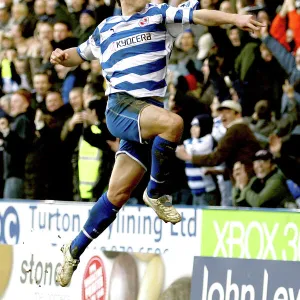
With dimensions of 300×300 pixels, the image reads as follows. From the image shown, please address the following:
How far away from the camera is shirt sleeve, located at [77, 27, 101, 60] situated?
8.29m

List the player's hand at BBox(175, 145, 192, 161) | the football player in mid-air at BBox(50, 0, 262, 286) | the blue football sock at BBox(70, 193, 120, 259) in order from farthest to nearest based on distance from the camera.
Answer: the player's hand at BBox(175, 145, 192, 161), the blue football sock at BBox(70, 193, 120, 259), the football player in mid-air at BBox(50, 0, 262, 286)

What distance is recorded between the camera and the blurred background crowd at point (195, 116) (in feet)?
36.4

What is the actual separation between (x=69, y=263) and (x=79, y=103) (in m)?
4.48

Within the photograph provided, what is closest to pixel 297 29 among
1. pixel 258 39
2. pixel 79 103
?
pixel 258 39

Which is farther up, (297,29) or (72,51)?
(297,29)

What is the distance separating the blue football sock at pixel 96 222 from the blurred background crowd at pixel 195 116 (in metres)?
2.80

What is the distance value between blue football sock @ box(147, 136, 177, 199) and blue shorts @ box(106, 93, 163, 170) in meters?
0.13

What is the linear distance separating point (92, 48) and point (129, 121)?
790mm

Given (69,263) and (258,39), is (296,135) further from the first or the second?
(69,263)

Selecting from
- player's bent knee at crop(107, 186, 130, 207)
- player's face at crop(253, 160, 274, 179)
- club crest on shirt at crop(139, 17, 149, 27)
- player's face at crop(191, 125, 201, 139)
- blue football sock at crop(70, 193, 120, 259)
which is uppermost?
Answer: club crest on shirt at crop(139, 17, 149, 27)

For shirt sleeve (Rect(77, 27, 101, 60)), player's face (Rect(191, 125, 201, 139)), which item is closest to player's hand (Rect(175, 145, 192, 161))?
player's face (Rect(191, 125, 201, 139))

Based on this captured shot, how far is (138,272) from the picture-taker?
923 cm

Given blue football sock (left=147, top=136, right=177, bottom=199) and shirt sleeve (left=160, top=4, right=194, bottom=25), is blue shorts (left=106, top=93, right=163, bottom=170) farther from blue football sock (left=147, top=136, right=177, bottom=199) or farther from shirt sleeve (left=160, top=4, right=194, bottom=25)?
shirt sleeve (left=160, top=4, right=194, bottom=25)

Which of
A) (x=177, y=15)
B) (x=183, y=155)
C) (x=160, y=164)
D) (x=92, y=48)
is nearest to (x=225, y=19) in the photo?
(x=177, y=15)
